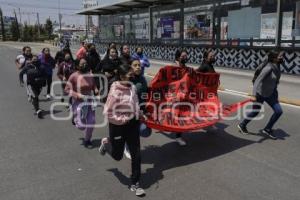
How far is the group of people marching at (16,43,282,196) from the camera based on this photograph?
15.7ft

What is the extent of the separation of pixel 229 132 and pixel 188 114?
4.20 ft

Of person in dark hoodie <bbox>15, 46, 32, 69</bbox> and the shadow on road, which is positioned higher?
person in dark hoodie <bbox>15, 46, 32, 69</bbox>

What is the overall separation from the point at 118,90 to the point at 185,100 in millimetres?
2489

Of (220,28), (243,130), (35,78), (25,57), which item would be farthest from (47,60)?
(220,28)

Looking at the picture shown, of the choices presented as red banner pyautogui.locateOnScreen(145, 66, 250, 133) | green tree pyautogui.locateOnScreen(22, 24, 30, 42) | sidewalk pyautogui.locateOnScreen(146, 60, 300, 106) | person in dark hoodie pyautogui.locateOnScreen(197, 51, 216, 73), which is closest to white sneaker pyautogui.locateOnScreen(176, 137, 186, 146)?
red banner pyautogui.locateOnScreen(145, 66, 250, 133)

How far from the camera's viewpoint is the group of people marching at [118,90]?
479 centimetres

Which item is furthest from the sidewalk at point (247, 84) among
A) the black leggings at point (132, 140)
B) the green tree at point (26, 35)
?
the green tree at point (26, 35)

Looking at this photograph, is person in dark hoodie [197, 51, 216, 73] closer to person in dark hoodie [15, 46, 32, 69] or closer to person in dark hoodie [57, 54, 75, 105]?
person in dark hoodie [57, 54, 75, 105]

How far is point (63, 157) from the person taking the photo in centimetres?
629

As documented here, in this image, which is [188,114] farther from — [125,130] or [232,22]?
[232,22]

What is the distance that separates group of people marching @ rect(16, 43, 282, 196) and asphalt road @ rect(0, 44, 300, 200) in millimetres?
302

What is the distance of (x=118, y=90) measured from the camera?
15.6 ft

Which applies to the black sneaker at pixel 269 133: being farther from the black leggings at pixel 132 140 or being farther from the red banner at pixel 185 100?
the black leggings at pixel 132 140

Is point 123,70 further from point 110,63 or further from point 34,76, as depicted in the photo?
point 34,76
